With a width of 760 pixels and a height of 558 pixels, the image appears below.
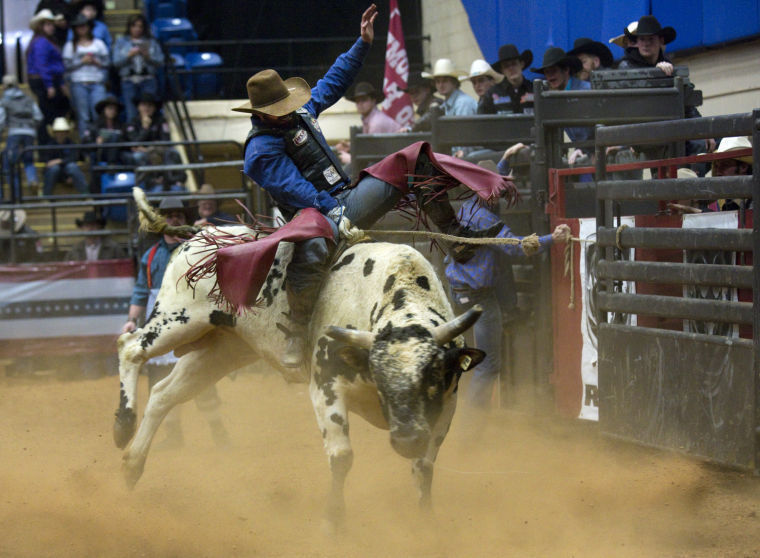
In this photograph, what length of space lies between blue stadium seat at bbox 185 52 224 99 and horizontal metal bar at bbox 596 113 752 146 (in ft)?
36.6

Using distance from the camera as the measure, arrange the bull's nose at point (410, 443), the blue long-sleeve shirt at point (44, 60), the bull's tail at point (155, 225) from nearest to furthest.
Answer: the bull's nose at point (410, 443) → the bull's tail at point (155, 225) → the blue long-sleeve shirt at point (44, 60)

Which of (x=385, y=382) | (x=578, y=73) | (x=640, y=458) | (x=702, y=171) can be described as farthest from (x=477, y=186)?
(x=578, y=73)

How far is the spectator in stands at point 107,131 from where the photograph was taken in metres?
13.8

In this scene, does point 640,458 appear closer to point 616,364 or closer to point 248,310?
point 616,364

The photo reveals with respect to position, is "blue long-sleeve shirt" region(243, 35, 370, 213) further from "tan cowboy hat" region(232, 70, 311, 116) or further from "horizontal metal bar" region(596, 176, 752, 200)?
"horizontal metal bar" region(596, 176, 752, 200)

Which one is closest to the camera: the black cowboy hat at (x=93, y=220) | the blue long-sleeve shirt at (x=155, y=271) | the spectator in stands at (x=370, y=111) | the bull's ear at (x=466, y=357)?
the bull's ear at (x=466, y=357)

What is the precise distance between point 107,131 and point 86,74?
4.32ft

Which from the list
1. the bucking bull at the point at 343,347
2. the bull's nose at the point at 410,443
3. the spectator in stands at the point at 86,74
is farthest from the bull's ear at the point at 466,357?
the spectator in stands at the point at 86,74

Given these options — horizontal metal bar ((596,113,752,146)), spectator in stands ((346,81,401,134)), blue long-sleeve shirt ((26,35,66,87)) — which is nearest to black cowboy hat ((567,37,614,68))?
spectator in stands ((346,81,401,134))

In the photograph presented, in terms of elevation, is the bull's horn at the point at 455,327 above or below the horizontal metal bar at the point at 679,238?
below

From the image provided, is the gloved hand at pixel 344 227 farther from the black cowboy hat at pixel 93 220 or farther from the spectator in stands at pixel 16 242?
the black cowboy hat at pixel 93 220

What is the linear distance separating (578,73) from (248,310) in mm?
5186

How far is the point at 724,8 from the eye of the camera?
31.9ft

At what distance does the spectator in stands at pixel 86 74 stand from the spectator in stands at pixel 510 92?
7633mm
